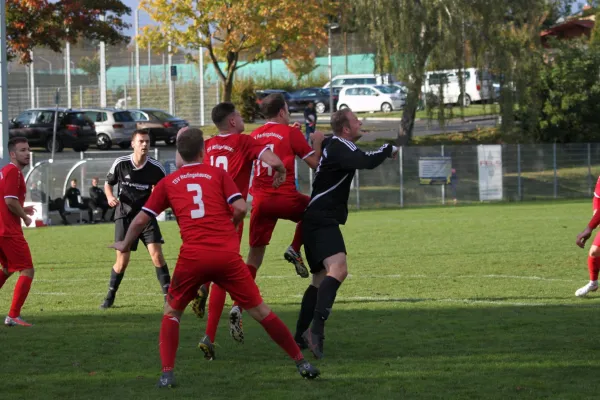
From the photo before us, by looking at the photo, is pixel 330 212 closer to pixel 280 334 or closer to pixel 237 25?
pixel 280 334

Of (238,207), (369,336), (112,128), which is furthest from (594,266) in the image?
(112,128)

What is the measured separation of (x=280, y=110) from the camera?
29.0 feet

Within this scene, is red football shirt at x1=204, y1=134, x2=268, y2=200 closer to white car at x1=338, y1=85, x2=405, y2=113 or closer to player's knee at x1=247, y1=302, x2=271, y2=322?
player's knee at x1=247, y1=302, x2=271, y2=322

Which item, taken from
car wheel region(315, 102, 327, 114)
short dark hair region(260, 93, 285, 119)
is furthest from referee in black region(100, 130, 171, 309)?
car wheel region(315, 102, 327, 114)

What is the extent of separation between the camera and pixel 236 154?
8.37 metres

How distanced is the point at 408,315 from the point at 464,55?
28.7m

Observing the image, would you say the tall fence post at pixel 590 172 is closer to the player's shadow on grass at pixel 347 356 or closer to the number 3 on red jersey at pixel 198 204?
the player's shadow on grass at pixel 347 356

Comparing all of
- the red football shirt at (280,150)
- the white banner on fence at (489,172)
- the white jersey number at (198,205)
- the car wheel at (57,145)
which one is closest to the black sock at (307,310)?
the red football shirt at (280,150)

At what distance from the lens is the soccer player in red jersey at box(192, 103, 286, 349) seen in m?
8.11

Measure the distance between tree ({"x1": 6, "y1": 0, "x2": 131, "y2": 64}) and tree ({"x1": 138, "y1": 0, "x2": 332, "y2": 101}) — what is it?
4.64 metres

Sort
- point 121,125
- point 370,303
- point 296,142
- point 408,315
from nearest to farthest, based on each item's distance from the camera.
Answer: point 296,142 < point 408,315 < point 370,303 < point 121,125

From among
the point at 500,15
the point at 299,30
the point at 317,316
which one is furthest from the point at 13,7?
the point at 317,316

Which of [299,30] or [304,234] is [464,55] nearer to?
[299,30]

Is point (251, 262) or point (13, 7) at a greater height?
point (13, 7)
